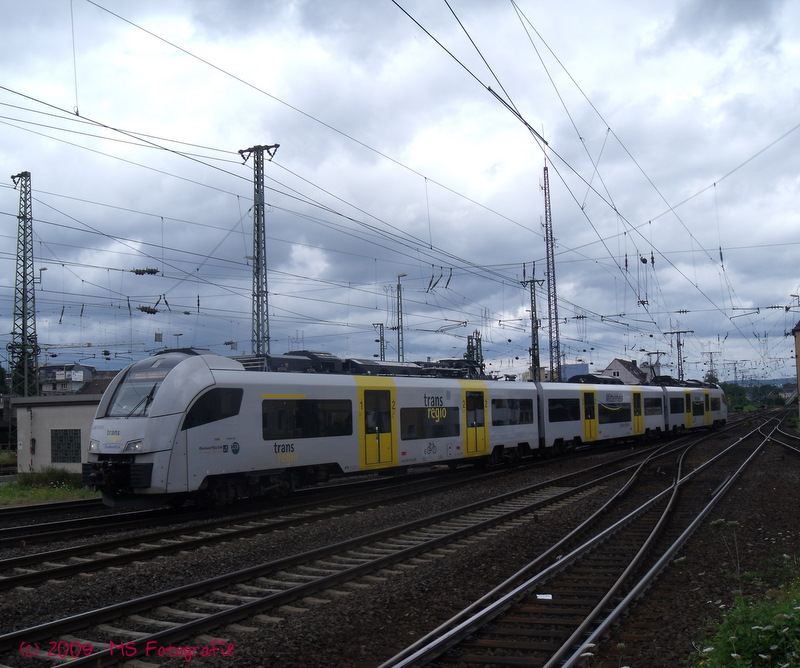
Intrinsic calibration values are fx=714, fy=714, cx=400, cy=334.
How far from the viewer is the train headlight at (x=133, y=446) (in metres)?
12.5

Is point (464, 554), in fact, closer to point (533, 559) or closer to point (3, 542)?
point (533, 559)

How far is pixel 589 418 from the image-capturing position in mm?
28828

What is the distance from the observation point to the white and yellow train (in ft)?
41.9

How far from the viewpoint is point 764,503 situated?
45.9ft

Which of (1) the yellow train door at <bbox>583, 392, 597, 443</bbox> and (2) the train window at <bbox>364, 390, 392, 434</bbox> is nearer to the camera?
(2) the train window at <bbox>364, 390, 392, 434</bbox>

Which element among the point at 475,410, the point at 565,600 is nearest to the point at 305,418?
the point at 475,410

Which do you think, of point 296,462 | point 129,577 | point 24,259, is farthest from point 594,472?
point 24,259

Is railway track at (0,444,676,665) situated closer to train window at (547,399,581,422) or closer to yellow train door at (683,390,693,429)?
train window at (547,399,581,422)


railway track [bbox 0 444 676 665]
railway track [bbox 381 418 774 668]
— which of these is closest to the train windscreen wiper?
railway track [bbox 0 444 676 665]

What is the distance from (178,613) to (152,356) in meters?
8.24

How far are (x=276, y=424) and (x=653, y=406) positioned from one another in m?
26.9

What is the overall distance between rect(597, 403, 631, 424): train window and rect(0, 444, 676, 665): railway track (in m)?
18.1

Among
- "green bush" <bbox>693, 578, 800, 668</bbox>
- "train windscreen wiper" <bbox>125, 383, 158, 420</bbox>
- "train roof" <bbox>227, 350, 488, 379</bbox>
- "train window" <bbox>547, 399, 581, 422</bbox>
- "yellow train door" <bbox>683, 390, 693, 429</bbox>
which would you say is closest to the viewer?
"green bush" <bbox>693, 578, 800, 668</bbox>

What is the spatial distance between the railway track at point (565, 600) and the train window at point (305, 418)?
6112mm
